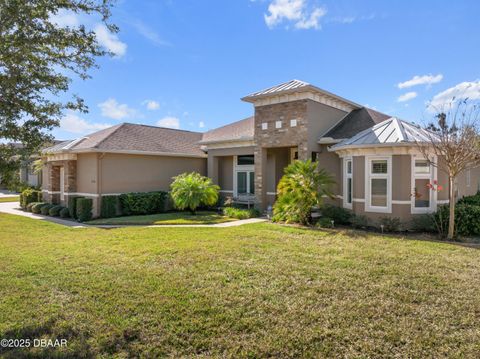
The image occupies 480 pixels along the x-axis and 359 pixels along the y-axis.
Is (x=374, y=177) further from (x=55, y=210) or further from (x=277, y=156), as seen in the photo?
(x=55, y=210)

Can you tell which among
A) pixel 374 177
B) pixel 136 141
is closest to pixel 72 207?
pixel 136 141

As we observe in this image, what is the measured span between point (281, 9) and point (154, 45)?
21.4 ft

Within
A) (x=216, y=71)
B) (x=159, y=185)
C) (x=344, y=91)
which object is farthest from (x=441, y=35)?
(x=159, y=185)

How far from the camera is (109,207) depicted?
16922 millimetres

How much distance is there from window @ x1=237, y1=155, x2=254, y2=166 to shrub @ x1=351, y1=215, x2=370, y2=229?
27.3 ft

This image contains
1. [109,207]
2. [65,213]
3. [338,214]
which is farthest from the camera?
[65,213]

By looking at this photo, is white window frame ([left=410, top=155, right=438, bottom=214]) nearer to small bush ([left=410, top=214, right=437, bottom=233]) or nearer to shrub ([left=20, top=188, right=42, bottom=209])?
small bush ([left=410, top=214, right=437, bottom=233])

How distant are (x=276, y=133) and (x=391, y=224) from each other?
7158mm

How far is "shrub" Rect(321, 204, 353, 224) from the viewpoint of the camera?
13297mm

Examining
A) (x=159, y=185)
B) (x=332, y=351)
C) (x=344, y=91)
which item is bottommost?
(x=332, y=351)

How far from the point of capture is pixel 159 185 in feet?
64.5

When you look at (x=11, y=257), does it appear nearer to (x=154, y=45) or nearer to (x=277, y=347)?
(x=277, y=347)

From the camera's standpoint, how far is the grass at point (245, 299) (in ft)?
13.7

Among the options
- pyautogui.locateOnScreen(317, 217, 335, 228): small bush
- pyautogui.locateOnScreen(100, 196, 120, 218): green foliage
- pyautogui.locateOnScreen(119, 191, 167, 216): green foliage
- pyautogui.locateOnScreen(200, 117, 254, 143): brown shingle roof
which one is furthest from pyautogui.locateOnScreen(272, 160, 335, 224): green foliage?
pyautogui.locateOnScreen(100, 196, 120, 218): green foliage
